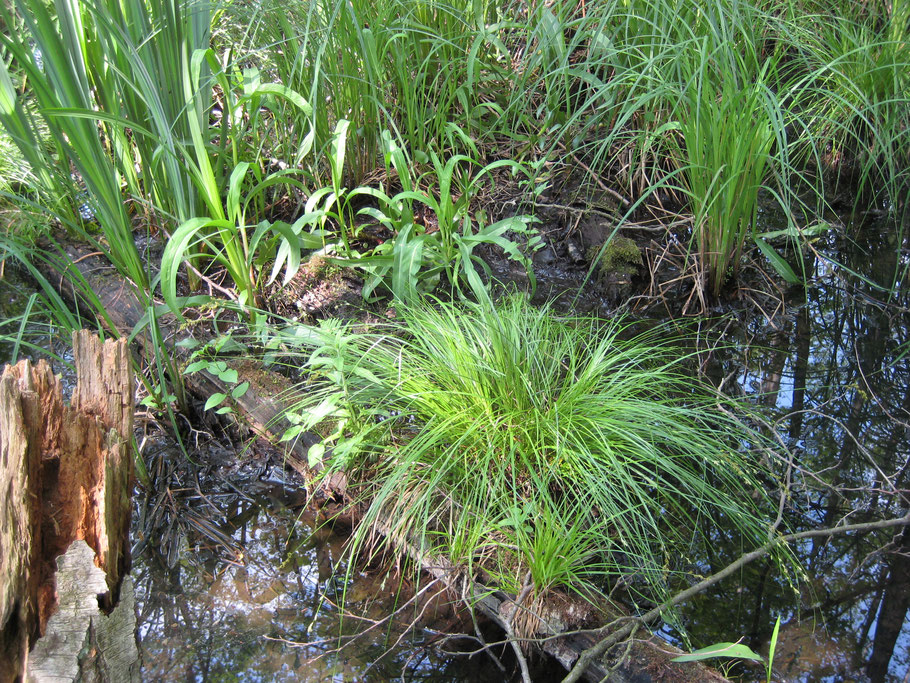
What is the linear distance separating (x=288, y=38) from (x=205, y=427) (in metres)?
1.44

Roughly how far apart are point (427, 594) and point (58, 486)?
0.86 metres

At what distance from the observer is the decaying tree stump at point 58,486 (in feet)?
4.17

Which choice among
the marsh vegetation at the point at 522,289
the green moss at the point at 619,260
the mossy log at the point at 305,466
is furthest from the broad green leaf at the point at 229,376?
the green moss at the point at 619,260

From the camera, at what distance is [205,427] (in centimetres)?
223

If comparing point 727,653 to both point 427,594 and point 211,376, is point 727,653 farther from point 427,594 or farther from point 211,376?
point 211,376

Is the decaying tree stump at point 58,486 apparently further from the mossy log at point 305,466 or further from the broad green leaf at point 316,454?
the mossy log at point 305,466

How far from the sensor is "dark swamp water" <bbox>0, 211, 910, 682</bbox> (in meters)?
1.60

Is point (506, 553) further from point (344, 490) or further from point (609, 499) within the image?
point (344, 490)

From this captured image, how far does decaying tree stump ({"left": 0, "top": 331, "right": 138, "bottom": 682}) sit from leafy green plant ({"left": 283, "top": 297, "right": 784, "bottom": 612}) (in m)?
0.48

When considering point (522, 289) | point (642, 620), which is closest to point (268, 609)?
point (642, 620)

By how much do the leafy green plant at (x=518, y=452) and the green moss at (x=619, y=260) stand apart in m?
0.73

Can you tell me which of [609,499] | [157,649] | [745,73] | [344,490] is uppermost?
[745,73]

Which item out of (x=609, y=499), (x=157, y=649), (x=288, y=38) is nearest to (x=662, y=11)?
(x=288, y=38)

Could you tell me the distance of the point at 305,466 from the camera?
2.03m
